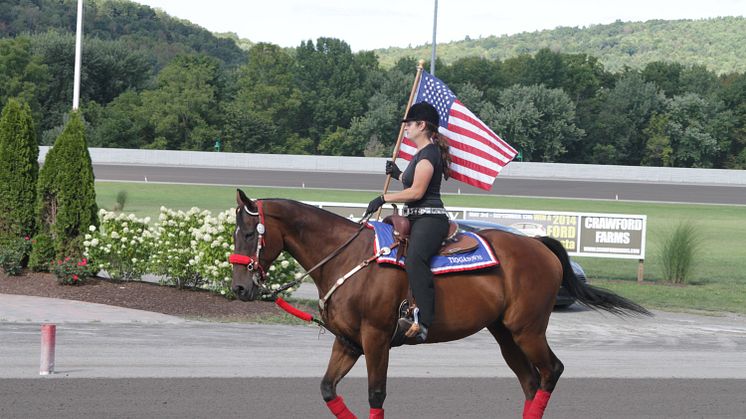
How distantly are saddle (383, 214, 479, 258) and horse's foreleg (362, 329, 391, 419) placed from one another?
0.65 meters

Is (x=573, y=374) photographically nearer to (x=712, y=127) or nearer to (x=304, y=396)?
(x=304, y=396)

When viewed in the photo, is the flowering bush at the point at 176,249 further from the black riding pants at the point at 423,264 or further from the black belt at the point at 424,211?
the black riding pants at the point at 423,264

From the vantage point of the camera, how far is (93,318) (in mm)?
14156

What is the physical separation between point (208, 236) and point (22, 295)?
3420mm

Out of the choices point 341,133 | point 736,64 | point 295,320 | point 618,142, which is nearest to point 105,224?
point 295,320

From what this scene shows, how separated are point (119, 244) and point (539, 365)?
9.74 meters

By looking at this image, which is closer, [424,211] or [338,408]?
[338,408]

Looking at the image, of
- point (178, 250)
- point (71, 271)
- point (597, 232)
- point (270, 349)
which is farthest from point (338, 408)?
point (597, 232)

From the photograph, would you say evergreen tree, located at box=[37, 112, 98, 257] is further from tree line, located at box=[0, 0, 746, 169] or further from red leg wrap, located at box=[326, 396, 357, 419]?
tree line, located at box=[0, 0, 746, 169]

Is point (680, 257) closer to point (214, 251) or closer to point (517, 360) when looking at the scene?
point (214, 251)

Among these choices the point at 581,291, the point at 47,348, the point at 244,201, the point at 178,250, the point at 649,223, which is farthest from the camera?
the point at 649,223

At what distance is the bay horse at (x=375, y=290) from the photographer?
23.7ft

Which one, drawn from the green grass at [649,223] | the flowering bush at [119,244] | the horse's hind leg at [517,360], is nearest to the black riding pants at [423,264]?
the horse's hind leg at [517,360]

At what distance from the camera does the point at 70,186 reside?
53.3 ft
